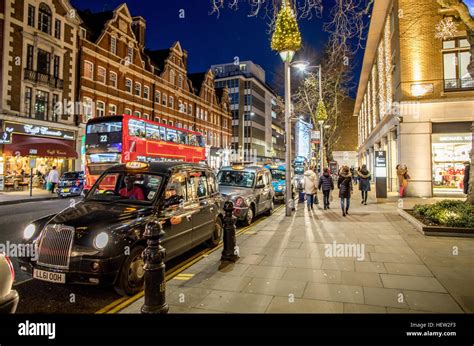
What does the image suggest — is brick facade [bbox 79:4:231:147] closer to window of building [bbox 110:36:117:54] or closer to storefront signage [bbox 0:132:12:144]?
window of building [bbox 110:36:117:54]

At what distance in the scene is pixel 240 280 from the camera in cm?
479

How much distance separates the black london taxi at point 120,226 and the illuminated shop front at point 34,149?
18.3 m

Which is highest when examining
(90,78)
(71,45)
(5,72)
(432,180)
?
(71,45)

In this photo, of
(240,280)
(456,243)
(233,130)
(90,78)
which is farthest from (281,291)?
(233,130)

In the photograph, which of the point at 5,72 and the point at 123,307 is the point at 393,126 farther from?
the point at 5,72

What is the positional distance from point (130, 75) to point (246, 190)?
29155 mm

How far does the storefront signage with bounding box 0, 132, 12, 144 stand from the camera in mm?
21016

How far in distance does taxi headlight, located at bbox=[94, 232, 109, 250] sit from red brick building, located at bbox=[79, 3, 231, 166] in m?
27.8

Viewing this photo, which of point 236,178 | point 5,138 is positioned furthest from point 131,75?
point 236,178

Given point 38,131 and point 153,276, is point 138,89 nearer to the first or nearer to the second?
point 38,131

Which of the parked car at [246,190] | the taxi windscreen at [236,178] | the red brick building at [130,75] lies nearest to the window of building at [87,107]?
the red brick building at [130,75]

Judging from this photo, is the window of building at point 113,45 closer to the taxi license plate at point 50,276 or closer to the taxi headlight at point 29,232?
the taxi headlight at point 29,232

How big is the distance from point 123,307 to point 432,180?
1750 centimetres

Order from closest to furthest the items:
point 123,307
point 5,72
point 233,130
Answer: point 123,307 < point 5,72 < point 233,130
